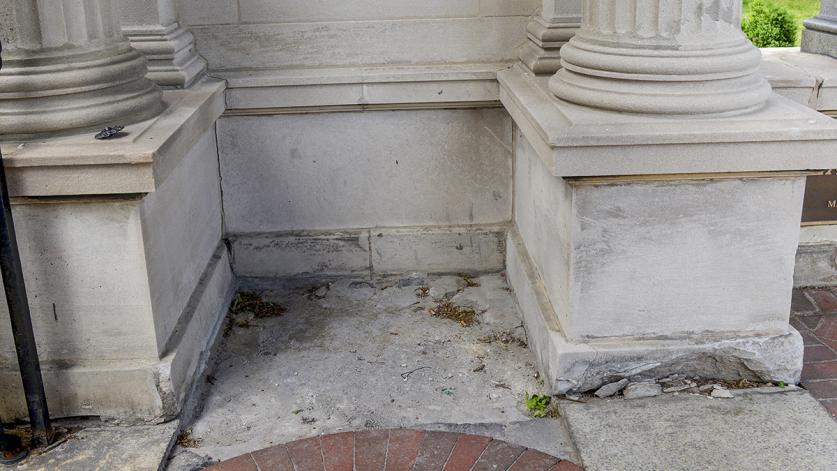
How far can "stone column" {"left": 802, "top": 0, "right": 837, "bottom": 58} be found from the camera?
18.5ft

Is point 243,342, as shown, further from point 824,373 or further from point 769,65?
point 769,65

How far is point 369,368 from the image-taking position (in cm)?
462

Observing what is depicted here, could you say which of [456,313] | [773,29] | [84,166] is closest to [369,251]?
[456,313]

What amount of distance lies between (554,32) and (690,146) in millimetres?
1457

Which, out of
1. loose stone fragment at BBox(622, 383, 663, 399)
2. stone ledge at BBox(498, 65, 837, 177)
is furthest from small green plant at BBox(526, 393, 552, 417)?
stone ledge at BBox(498, 65, 837, 177)

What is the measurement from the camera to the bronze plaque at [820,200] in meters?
5.24

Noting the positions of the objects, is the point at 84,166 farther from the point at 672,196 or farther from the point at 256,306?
the point at 672,196

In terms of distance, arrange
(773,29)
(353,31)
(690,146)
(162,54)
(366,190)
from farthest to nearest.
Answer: (773,29), (366,190), (353,31), (162,54), (690,146)

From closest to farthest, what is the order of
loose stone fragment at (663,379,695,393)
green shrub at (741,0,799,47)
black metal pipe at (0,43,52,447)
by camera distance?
black metal pipe at (0,43,52,447), loose stone fragment at (663,379,695,393), green shrub at (741,0,799,47)

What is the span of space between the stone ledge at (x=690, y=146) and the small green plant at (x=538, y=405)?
113 cm

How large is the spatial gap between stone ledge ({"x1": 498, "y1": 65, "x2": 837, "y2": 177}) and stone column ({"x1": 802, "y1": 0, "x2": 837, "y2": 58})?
2.05 metres

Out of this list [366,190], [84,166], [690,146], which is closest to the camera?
[84,166]

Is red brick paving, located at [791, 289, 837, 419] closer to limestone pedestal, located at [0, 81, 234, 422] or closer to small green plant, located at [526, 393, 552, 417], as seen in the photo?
small green plant, located at [526, 393, 552, 417]

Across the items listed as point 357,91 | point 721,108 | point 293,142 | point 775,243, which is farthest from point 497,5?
point 775,243
